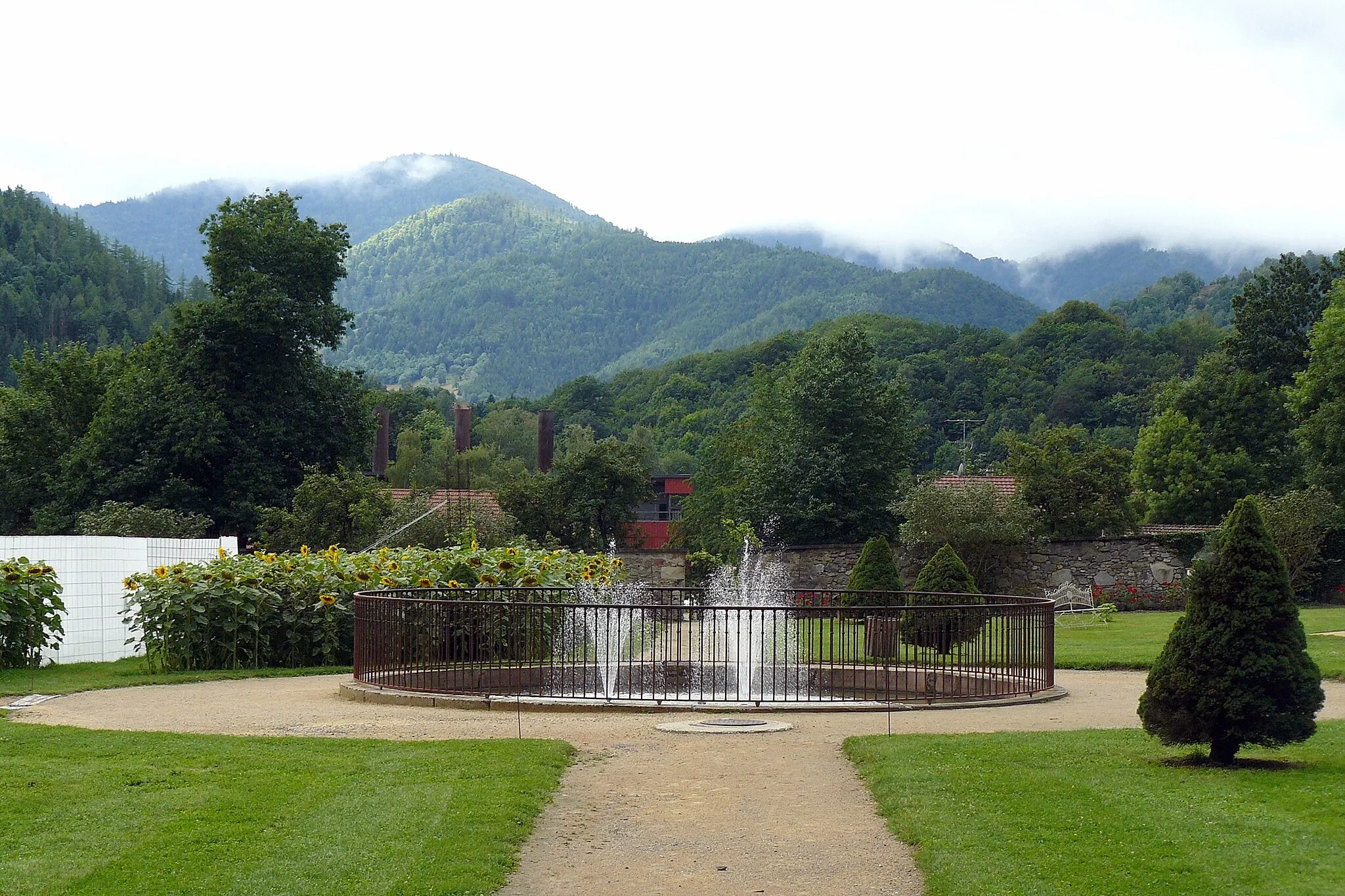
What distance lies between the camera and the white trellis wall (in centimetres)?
1861

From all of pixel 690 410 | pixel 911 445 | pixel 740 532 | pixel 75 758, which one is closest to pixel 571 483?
pixel 740 532

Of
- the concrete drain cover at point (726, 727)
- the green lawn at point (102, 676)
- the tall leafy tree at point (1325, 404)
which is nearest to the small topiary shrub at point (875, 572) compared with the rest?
the green lawn at point (102, 676)

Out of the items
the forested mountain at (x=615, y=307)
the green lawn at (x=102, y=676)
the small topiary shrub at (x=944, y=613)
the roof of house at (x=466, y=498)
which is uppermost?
the forested mountain at (x=615, y=307)

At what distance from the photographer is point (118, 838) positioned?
288 inches

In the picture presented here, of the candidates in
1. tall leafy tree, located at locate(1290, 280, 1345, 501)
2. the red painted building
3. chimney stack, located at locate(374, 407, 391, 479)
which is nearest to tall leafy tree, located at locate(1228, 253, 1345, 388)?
tall leafy tree, located at locate(1290, 280, 1345, 501)

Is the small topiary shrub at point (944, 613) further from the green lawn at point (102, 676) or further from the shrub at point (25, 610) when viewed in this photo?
the shrub at point (25, 610)

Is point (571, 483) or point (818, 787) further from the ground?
point (571, 483)

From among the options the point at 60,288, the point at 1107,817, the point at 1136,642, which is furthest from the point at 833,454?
the point at 60,288

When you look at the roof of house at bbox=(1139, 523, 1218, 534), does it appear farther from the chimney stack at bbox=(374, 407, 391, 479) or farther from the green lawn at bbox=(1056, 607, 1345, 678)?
the chimney stack at bbox=(374, 407, 391, 479)

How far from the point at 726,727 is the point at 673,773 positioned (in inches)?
96.2

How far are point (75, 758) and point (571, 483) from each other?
31324 mm

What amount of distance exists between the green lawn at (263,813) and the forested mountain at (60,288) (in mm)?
92629

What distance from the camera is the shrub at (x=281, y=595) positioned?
59.0 ft

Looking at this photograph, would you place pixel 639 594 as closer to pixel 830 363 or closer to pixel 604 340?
pixel 830 363
